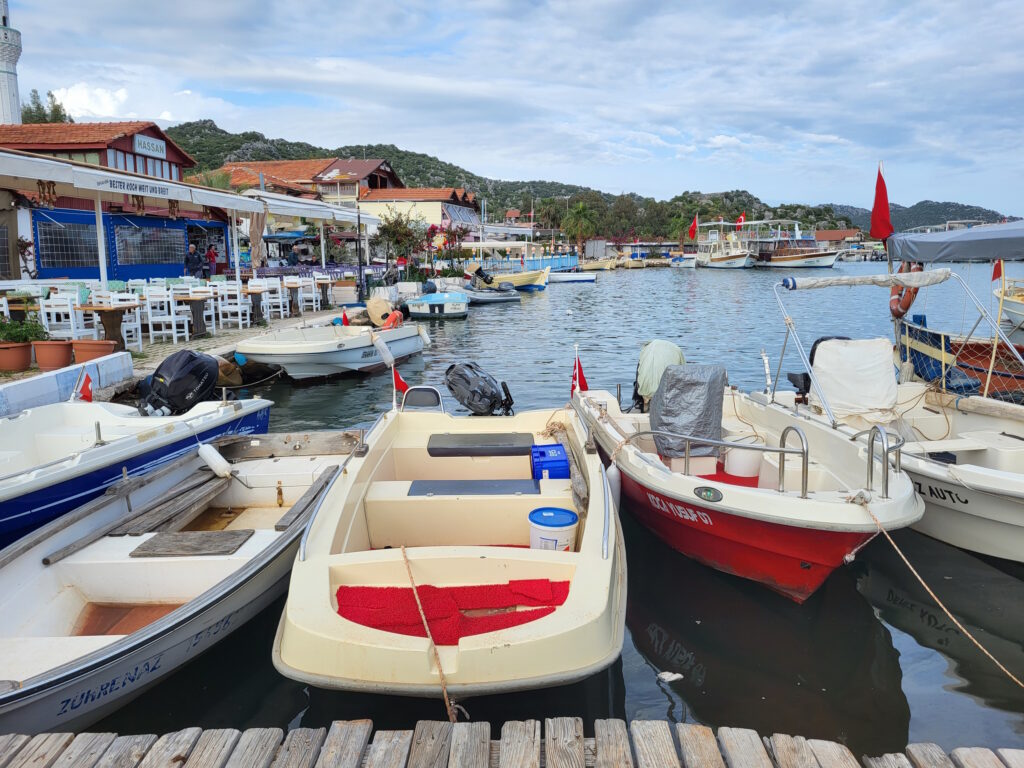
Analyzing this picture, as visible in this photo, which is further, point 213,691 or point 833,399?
point 833,399

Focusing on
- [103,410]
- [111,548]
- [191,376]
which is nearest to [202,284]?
[191,376]

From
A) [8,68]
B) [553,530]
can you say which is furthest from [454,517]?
[8,68]

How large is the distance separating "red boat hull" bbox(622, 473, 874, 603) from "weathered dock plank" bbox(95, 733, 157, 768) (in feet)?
13.6

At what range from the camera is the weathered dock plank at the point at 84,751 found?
3.15 meters

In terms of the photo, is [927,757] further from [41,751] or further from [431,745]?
[41,751]

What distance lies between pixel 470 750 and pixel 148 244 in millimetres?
24022

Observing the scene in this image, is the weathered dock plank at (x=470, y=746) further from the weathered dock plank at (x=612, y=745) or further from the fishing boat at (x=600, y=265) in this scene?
the fishing boat at (x=600, y=265)

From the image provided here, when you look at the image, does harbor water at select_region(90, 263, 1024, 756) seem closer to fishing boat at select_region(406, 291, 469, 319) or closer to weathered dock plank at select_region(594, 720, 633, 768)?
weathered dock plank at select_region(594, 720, 633, 768)

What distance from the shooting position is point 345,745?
324 cm

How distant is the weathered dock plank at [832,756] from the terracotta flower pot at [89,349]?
11632mm

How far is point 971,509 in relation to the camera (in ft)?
21.7

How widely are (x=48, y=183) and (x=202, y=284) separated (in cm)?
584

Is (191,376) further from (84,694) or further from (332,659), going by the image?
(332,659)

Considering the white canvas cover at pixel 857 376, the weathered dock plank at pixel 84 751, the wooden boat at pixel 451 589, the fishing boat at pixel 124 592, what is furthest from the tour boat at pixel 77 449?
the white canvas cover at pixel 857 376
